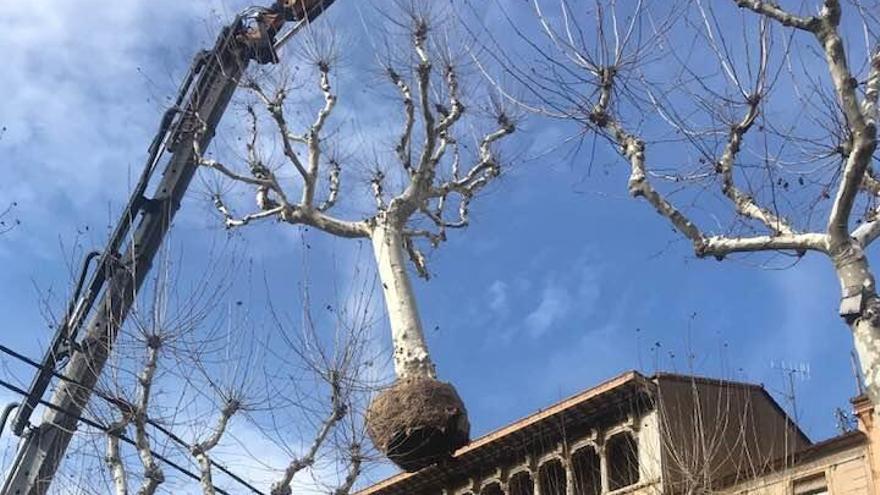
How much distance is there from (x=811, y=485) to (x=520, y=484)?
775 cm

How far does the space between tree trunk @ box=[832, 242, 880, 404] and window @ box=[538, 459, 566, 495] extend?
19539 mm

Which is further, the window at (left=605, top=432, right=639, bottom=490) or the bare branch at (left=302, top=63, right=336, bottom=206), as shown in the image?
the window at (left=605, top=432, right=639, bottom=490)

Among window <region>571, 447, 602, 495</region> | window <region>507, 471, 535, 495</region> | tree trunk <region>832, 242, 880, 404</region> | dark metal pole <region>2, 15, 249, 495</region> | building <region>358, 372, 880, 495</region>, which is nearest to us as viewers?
tree trunk <region>832, 242, 880, 404</region>

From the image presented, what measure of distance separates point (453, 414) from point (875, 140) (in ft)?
19.0

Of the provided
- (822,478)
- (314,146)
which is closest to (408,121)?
(314,146)

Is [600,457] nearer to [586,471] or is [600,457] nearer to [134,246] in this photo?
[586,471]

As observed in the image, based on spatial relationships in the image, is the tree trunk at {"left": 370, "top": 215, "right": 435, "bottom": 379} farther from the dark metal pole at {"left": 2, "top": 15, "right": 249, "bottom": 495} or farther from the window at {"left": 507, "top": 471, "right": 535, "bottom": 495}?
the window at {"left": 507, "top": 471, "right": 535, "bottom": 495}

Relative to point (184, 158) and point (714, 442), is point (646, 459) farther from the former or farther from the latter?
point (184, 158)

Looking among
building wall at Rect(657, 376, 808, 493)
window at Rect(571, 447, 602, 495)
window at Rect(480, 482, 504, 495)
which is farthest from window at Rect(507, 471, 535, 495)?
building wall at Rect(657, 376, 808, 493)

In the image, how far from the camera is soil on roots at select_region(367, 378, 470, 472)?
12734 millimetres

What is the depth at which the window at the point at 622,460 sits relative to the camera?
1050 inches

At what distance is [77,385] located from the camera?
48.7ft

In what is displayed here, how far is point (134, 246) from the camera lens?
57.0ft

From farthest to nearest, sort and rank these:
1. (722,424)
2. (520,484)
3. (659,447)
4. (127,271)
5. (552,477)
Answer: (520,484)
(552,477)
(722,424)
(659,447)
(127,271)
